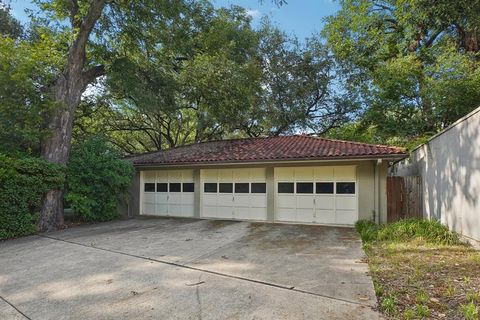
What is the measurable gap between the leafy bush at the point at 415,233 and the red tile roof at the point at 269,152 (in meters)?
2.13

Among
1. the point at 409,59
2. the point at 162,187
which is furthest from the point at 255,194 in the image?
the point at 409,59

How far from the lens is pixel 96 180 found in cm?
1140

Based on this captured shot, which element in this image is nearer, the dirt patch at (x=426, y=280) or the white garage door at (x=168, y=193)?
the dirt patch at (x=426, y=280)

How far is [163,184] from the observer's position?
1322 centimetres

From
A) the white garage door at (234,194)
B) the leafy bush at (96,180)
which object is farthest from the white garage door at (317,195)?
the leafy bush at (96,180)

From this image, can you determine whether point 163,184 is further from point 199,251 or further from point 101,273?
point 101,273

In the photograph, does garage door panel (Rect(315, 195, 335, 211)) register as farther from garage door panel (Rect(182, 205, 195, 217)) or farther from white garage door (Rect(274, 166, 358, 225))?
garage door panel (Rect(182, 205, 195, 217))

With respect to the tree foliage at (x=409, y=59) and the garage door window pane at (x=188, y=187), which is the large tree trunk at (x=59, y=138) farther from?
the tree foliage at (x=409, y=59)

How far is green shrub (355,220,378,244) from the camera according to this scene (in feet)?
25.2

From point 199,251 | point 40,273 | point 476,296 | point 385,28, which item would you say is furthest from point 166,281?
point 385,28

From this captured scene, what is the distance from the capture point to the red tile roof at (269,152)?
31.5 feet

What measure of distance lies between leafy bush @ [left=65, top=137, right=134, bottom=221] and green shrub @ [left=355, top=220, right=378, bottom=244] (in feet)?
27.7

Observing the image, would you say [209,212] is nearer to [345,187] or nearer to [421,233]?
[345,187]

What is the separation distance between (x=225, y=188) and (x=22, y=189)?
6488mm
